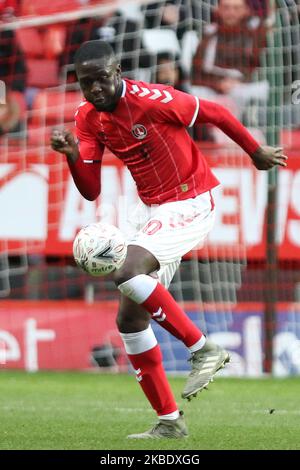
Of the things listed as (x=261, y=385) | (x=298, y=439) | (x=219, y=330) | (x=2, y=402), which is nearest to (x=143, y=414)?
(x=2, y=402)

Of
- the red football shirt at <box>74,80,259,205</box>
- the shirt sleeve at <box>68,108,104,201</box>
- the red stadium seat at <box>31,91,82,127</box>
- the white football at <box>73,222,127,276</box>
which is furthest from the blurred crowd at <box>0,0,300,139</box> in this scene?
the white football at <box>73,222,127,276</box>

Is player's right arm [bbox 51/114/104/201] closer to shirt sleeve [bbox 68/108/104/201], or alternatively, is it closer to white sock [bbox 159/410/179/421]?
shirt sleeve [bbox 68/108/104/201]

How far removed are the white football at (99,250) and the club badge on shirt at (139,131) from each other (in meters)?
0.74

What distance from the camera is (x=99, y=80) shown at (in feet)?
20.7

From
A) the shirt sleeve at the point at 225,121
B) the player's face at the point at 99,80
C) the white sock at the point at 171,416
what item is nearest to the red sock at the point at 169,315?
the white sock at the point at 171,416

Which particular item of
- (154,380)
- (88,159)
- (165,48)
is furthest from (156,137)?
(165,48)

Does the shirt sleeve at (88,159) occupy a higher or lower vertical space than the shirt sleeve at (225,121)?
lower

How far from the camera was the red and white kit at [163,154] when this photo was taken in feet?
21.5

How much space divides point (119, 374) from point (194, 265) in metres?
1.38

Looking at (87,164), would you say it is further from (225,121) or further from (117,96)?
(225,121)

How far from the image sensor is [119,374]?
1081cm

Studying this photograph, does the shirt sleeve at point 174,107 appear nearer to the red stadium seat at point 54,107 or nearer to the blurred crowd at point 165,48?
the blurred crowd at point 165,48

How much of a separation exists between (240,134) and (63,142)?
1.06m
